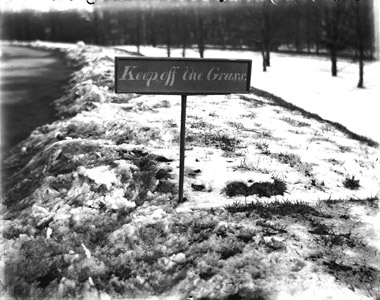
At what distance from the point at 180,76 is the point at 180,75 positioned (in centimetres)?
1

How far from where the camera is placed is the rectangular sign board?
4.30 metres

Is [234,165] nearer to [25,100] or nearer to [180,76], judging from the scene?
[180,76]

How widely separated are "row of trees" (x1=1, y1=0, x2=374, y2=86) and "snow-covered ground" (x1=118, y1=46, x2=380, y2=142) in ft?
5.94

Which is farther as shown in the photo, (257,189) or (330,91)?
(330,91)

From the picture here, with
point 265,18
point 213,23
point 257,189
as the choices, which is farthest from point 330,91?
point 213,23

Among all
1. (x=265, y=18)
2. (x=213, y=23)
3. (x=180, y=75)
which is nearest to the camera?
(x=180, y=75)

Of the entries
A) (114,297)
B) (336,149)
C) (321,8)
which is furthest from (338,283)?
(321,8)

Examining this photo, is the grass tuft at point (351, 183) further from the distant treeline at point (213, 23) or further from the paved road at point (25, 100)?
the distant treeline at point (213, 23)

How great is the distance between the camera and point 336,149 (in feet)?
25.6

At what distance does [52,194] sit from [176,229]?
2501 millimetres

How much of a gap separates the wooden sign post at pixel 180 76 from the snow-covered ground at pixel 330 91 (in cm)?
880

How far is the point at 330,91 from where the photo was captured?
78.0 feet

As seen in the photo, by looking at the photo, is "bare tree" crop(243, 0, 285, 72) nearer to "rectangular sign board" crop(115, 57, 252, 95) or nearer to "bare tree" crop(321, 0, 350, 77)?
"bare tree" crop(321, 0, 350, 77)

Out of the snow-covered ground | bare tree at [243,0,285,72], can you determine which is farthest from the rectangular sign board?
bare tree at [243,0,285,72]
